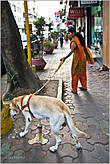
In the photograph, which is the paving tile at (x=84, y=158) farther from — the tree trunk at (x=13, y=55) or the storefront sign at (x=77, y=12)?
the storefront sign at (x=77, y=12)

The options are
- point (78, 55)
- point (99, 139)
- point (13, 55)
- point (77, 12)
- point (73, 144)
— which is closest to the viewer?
point (73, 144)

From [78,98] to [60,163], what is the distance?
2.73m

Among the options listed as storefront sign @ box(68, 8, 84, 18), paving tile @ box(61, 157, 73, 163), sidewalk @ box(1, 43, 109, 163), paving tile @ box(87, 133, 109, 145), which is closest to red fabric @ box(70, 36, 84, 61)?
sidewalk @ box(1, 43, 109, 163)

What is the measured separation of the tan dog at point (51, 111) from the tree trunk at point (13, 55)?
2.24 meters

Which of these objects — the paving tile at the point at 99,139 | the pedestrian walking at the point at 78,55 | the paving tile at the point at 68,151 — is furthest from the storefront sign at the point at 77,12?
the paving tile at the point at 68,151

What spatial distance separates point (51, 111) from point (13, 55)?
280 cm

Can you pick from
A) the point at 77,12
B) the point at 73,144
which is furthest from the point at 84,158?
the point at 77,12

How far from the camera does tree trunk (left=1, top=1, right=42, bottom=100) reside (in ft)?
15.9

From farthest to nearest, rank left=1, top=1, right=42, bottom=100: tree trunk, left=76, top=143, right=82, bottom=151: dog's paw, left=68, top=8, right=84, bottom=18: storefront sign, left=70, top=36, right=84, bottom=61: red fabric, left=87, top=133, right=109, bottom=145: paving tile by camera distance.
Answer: left=68, top=8, right=84, bottom=18: storefront sign < left=70, top=36, right=84, bottom=61: red fabric < left=1, top=1, right=42, bottom=100: tree trunk < left=87, top=133, right=109, bottom=145: paving tile < left=76, top=143, right=82, bottom=151: dog's paw

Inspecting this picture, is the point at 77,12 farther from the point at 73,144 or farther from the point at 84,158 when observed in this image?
the point at 84,158

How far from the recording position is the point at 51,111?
2.77 meters

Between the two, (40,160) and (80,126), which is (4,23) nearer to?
(80,126)

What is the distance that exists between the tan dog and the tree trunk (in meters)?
2.24

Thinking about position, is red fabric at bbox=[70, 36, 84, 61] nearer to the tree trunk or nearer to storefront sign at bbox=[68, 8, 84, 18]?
the tree trunk
